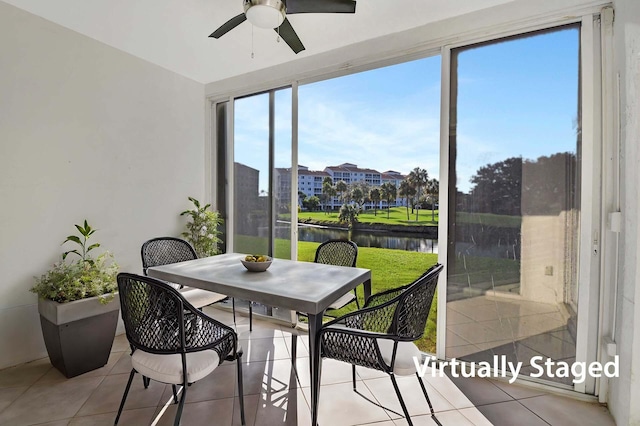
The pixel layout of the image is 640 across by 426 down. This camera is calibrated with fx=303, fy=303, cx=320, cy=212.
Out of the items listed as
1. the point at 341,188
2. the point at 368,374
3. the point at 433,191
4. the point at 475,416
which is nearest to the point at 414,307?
the point at 475,416

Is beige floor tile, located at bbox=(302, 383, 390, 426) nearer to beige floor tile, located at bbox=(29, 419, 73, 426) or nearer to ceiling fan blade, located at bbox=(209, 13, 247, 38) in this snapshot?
beige floor tile, located at bbox=(29, 419, 73, 426)

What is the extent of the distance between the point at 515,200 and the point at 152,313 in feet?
7.95

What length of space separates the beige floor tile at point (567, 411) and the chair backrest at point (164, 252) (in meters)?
2.93

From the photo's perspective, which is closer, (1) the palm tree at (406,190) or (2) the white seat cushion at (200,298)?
(2) the white seat cushion at (200,298)

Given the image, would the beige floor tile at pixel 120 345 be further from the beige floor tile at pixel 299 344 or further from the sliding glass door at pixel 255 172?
the beige floor tile at pixel 299 344

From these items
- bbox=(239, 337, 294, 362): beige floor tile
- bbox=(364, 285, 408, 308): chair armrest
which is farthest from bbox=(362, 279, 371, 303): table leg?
bbox=(239, 337, 294, 362): beige floor tile

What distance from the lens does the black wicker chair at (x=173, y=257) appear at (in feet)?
8.48

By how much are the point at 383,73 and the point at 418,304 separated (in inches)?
88.1

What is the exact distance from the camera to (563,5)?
199 centimetres

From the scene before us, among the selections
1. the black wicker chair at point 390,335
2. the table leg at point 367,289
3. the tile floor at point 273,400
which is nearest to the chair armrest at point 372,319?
the black wicker chair at point 390,335

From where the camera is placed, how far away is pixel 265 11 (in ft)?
5.44

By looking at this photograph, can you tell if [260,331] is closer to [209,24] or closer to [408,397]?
[408,397]

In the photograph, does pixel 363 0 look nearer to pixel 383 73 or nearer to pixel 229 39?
pixel 383 73

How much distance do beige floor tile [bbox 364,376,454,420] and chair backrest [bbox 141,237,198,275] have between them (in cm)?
201
